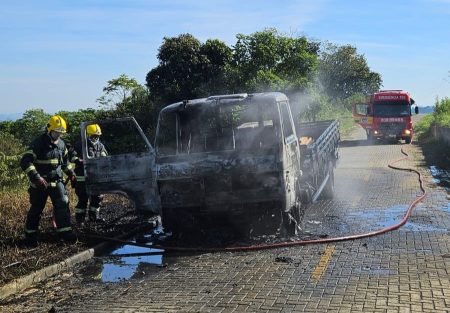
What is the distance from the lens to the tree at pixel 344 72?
167 ft

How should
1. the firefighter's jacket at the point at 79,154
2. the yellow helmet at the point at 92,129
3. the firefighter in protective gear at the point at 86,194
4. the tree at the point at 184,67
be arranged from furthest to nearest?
the tree at the point at 184,67 → the yellow helmet at the point at 92,129 → the firefighter in protective gear at the point at 86,194 → the firefighter's jacket at the point at 79,154

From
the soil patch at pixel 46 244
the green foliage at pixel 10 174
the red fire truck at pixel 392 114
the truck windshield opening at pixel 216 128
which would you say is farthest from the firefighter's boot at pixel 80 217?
the red fire truck at pixel 392 114

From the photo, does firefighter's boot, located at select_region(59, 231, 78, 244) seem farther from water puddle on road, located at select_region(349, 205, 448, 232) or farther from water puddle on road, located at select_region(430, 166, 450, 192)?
water puddle on road, located at select_region(430, 166, 450, 192)

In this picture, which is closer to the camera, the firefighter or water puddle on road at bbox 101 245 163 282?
water puddle on road at bbox 101 245 163 282

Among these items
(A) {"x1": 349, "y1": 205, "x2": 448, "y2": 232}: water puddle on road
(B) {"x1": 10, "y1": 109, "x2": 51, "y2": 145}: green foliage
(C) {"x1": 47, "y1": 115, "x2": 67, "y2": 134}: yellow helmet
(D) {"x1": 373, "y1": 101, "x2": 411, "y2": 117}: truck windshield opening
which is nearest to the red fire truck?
(D) {"x1": 373, "y1": 101, "x2": 411, "y2": 117}: truck windshield opening

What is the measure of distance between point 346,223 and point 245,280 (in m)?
3.45

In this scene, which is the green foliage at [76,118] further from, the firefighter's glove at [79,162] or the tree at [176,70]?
the firefighter's glove at [79,162]

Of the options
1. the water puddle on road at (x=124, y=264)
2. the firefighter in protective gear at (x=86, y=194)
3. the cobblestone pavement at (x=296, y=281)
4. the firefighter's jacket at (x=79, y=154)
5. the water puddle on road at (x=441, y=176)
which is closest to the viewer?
the cobblestone pavement at (x=296, y=281)

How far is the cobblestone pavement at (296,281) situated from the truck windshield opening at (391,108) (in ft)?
56.0

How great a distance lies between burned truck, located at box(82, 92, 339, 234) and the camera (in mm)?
7520

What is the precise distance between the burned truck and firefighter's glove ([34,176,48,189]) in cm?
109

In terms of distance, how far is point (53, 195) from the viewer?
7984mm

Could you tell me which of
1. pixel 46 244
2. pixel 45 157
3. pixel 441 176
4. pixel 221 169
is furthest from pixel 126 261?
pixel 441 176

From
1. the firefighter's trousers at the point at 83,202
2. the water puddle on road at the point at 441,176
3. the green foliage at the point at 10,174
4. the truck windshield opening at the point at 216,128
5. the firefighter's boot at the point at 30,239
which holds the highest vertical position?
the truck windshield opening at the point at 216,128
